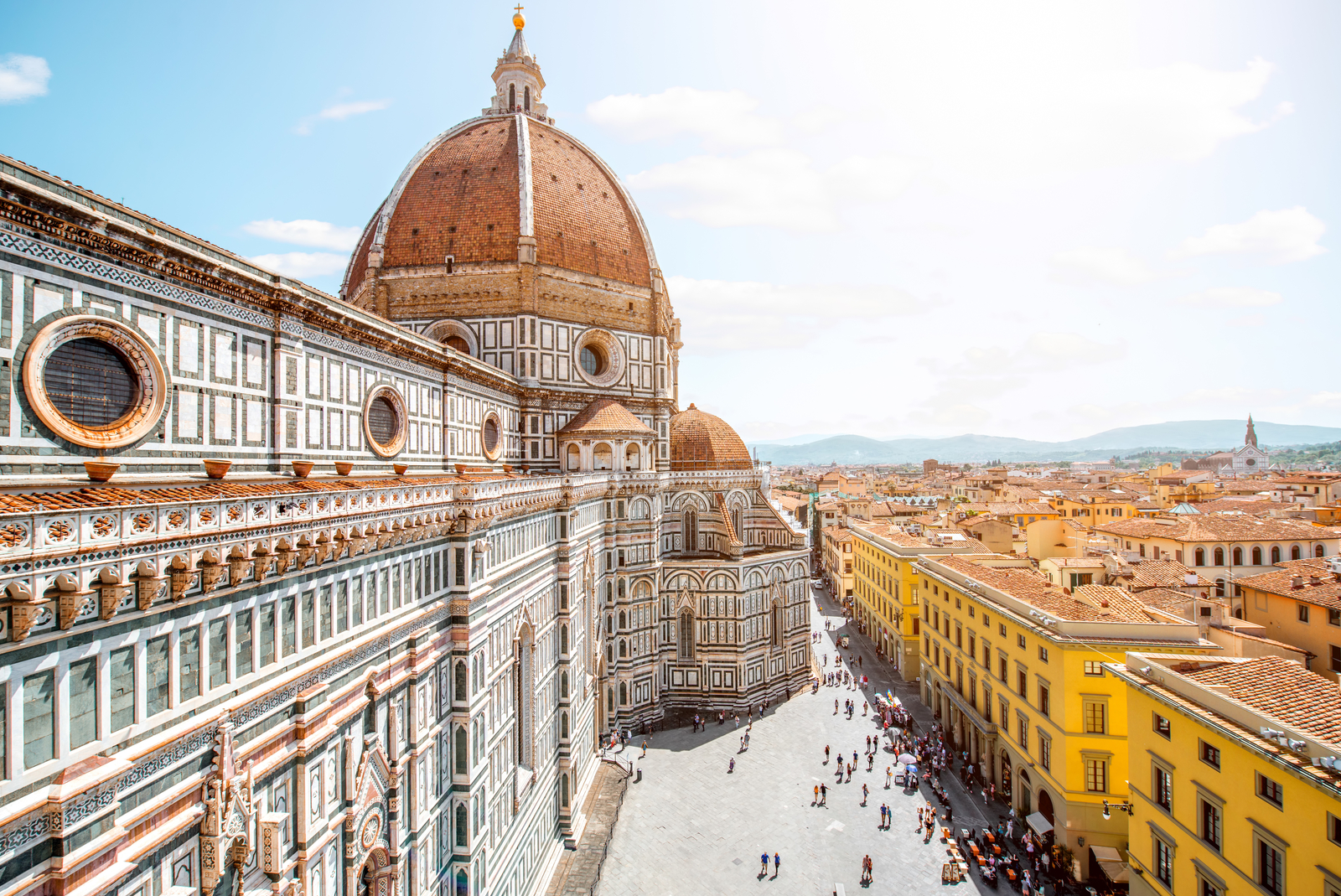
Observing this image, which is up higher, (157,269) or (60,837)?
(157,269)

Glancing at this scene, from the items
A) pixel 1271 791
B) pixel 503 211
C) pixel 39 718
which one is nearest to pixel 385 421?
pixel 39 718

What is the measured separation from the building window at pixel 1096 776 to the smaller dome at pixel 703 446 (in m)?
25.0

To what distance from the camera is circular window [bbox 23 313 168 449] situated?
9750 mm

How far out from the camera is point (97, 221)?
404 inches

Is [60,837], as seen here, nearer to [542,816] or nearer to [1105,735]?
[542,816]

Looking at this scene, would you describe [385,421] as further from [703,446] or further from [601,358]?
[703,446]

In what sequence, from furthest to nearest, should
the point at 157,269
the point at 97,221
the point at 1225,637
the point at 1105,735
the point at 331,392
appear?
the point at 1225,637 → the point at 1105,735 → the point at 331,392 → the point at 157,269 → the point at 97,221

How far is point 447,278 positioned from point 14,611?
3116cm

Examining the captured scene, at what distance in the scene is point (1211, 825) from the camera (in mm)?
16031

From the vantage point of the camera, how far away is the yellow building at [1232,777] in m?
13.3

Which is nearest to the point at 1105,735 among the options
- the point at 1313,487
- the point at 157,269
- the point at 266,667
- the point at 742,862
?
the point at 742,862

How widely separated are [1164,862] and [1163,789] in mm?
1821

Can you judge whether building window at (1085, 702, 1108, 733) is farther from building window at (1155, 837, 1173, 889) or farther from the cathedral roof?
the cathedral roof

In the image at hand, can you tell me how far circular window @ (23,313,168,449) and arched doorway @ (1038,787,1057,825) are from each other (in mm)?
28427
